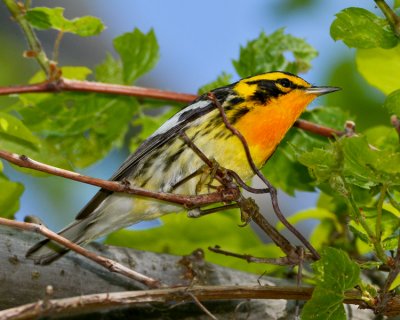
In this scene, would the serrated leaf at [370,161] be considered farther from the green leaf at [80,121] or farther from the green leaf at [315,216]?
the green leaf at [80,121]

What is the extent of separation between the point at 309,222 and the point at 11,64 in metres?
2.61

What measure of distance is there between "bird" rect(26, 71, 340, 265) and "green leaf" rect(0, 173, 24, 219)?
0.32 meters

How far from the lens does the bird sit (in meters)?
3.33

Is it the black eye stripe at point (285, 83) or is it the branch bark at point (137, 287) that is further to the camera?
the black eye stripe at point (285, 83)

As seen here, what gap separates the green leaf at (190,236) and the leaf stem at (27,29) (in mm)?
859

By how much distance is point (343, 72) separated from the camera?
4.38 metres

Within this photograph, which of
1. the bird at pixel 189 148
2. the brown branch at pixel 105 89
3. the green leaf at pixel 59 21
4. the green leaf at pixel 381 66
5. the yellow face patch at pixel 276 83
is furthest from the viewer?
the yellow face patch at pixel 276 83

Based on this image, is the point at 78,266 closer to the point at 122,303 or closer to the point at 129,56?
the point at 122,303

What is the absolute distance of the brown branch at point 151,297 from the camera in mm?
1906

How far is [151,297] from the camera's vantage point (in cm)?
218

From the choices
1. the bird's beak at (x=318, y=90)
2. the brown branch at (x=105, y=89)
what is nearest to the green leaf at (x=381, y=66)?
the brown branch at (x=105, y=89)

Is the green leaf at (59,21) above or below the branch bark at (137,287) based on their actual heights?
above

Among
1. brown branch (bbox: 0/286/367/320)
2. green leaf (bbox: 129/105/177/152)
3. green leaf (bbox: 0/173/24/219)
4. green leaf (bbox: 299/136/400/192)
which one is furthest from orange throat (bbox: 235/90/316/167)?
green leaf (bbox: 299/136/400/192)

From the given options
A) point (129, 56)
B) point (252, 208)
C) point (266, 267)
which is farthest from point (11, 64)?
point (252, 208)
